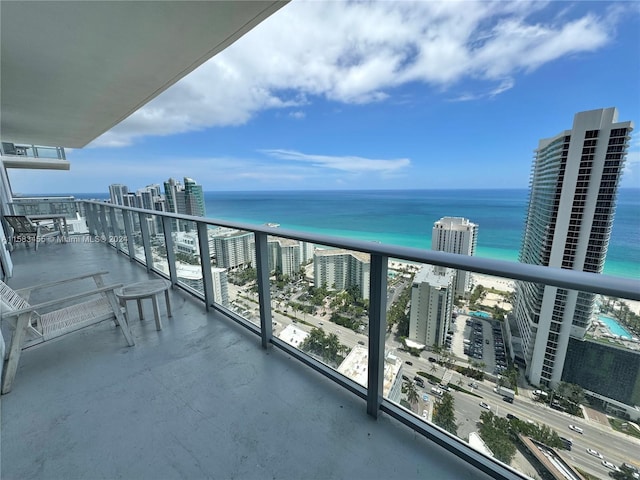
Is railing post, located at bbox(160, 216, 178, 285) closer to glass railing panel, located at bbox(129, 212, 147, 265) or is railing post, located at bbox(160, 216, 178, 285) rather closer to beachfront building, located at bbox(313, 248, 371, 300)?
glass railing panel, located at bbox(129, 212, 147, 265)

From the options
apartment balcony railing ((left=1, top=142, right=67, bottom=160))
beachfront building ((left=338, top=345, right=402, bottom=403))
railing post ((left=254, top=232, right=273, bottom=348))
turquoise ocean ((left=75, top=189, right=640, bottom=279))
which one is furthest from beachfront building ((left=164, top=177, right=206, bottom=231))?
apartment balcony railing ((left=1, top=142, right=67, bottom=160))

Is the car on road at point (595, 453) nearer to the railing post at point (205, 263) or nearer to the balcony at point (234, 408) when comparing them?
the balcony at point (234, 408)

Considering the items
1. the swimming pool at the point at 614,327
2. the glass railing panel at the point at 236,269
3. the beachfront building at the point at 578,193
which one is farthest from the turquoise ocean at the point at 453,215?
the swimming pool at the point at 614,327

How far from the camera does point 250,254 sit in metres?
2.26

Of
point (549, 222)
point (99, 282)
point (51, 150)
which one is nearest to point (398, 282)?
point (99, 282)

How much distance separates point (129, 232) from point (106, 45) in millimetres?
3814

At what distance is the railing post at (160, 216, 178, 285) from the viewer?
3.44 meters

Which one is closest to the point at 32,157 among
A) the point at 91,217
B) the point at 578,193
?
the point at 91,217

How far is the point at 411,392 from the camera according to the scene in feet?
4.82

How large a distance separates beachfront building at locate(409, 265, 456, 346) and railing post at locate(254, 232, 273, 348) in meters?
1.25

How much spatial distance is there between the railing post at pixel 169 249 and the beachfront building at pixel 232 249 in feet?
3.80

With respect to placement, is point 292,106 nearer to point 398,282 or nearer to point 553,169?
point 553,169

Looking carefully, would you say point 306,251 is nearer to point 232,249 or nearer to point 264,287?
point 264,287

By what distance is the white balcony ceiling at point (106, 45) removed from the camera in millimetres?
1754
